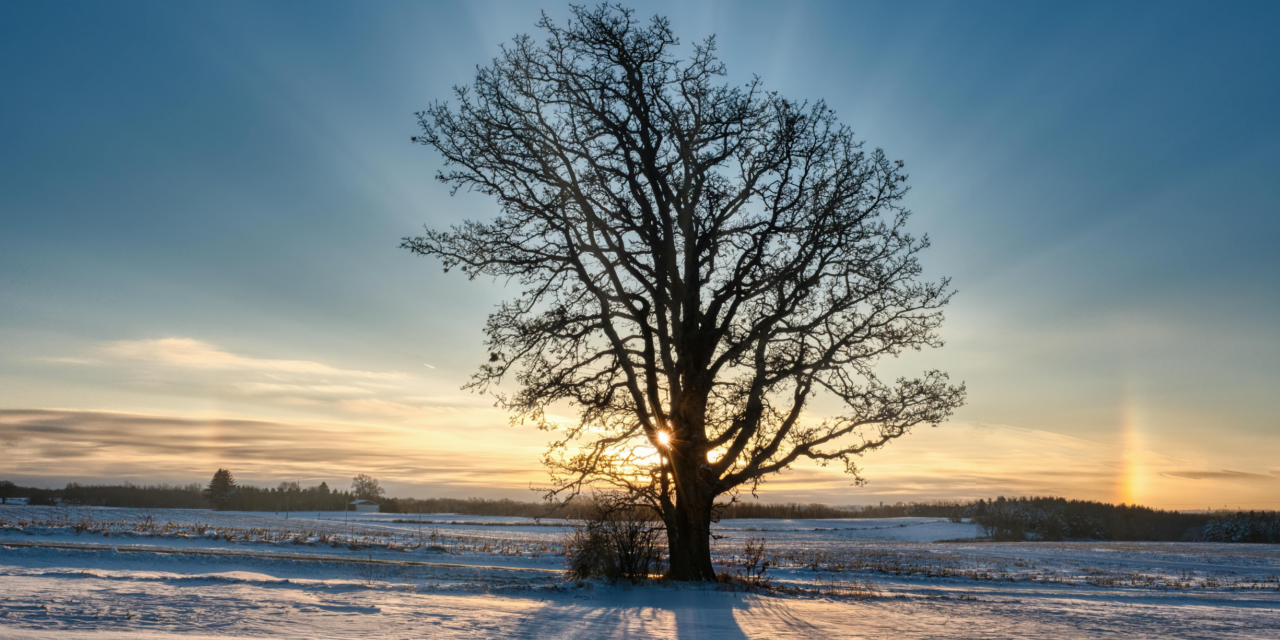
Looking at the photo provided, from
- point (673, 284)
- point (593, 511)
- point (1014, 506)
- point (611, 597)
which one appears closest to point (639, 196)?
point (673, 284)

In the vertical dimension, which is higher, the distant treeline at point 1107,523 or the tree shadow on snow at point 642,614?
the tree shadow on snow at point 642,614

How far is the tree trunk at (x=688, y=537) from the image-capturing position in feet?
56.1

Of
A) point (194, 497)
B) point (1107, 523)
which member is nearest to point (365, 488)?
point (194, 497)

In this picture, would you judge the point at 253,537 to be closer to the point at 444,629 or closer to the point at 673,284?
the point at 673,284

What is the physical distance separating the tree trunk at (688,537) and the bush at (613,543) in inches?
25.2

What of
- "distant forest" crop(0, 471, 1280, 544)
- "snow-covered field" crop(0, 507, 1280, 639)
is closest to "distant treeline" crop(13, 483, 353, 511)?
"distant forest" crop(0, 471, 1280, 544)

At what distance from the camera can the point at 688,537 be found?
1717 cm

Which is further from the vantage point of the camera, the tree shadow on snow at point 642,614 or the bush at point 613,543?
the bush at point 613,543

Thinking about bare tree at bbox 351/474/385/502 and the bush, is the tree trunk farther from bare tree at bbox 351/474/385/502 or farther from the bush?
bare tree at bbox 351/474/385/502

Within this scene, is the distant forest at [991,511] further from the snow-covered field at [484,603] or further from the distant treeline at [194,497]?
the snow-covered field at [484,603]

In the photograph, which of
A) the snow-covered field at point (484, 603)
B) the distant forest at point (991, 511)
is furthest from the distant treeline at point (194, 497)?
the snow-covered field at point (484, 603)

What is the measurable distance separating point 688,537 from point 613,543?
1.79 meters

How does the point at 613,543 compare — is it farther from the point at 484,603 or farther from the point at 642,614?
the point at 642,614

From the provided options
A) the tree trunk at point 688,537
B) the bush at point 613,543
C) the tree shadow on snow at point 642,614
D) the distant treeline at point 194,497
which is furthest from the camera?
the distant treeline at point 194,497
